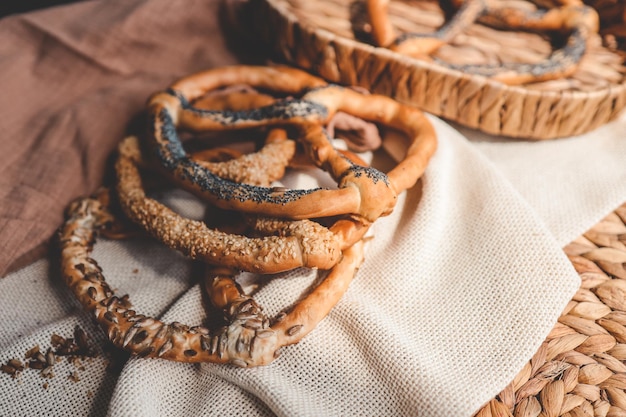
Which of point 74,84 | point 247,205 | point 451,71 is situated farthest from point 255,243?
point 74,84

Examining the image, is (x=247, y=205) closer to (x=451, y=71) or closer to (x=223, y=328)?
(x=223, y=328)

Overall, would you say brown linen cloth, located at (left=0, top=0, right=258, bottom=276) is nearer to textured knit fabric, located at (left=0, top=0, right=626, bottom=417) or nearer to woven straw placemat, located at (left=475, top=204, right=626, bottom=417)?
textured knit fabric, located at (left=0, top=0, right=626, bottom=417)

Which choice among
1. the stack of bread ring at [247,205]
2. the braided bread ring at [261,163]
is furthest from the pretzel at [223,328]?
the braided bread ring at [261,163]

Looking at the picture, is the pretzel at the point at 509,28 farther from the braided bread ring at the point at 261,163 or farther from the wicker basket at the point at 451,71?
the braided bread ring at the point at 261,163

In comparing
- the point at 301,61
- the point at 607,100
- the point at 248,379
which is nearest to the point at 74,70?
the point at 301,61

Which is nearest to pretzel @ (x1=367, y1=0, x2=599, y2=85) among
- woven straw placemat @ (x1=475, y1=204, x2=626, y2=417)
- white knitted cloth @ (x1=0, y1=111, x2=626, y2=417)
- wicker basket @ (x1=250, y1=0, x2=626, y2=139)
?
wicker basket @ (x1=250, y1=0, x2=626, y2=139)
